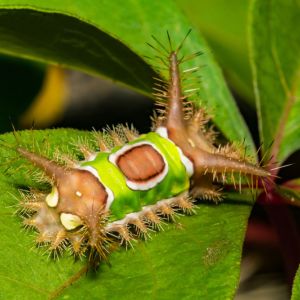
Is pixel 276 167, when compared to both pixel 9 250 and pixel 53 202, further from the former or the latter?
pixel 9 250

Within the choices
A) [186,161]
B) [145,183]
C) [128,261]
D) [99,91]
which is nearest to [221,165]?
[186,161]

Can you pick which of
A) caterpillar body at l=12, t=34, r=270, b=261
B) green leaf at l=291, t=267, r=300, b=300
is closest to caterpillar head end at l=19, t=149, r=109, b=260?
caterpillar body at l=12, t=34, r=270, b=261

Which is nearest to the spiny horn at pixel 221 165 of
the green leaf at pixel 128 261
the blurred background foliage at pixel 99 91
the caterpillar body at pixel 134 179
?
the caterpillar body at pixel 134 179

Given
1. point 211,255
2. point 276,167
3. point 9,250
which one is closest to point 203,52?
point 276,167

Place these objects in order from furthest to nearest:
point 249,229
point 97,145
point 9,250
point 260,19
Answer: point 249,229 → point 260,19 → point 97,145 → point 9,250

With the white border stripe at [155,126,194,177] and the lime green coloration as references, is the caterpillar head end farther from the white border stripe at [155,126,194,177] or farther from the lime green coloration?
the white border stripe at [155,126,194,177]
